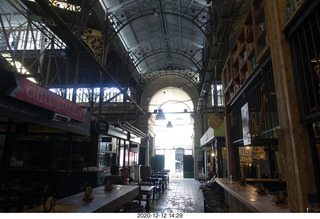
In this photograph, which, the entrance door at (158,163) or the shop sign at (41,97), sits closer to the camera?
the shop sign at (41,97)

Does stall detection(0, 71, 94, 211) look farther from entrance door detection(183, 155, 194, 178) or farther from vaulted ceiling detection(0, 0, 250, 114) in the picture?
entrance door detection(183, 155, 194, 178)

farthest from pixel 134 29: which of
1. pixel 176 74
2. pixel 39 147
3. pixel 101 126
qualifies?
pixel 39 147

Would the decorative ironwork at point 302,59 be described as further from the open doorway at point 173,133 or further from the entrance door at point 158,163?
the entrance door at point 158,163

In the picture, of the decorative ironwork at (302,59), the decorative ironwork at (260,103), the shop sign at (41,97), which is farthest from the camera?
the shop sign at (41,97)

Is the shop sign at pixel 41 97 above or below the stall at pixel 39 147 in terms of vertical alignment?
above

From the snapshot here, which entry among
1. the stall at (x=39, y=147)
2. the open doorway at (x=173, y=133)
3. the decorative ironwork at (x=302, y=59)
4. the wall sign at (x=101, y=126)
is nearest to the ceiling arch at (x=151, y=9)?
the wall sign at (x=101, y=126)

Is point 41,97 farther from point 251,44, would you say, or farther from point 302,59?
point 302,59

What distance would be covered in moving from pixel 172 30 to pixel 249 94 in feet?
29.1

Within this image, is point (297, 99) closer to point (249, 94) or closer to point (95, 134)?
point (249, 94)

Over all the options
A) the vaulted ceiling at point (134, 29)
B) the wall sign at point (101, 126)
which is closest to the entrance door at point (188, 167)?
the vaulted ceiling at point (134, 29)

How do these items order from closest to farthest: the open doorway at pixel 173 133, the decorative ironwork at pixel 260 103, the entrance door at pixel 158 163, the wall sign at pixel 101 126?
1. the decorative ironwork at pixel 260 103
2. the wall sign at pixel 101 126
3. the open doorway at pixel 173 133
4. the entrance door at pixel 158 163

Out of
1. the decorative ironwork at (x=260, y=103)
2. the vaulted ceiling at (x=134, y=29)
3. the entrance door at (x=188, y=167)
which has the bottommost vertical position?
the entrance door at (x=188, y=167)

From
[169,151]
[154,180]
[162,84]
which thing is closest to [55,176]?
[154,180]

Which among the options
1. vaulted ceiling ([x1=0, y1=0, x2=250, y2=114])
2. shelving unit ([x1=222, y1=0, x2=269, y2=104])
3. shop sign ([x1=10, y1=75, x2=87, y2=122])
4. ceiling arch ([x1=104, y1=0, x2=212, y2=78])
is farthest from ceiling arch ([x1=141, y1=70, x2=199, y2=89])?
shelving unit ([x1=222, y1=0, x2=269, y2=104])
